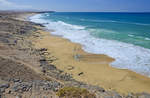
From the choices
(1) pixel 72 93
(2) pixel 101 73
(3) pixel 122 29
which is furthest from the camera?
(3) pixel 122 29

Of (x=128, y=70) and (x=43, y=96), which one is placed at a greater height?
(x=43, y=96)

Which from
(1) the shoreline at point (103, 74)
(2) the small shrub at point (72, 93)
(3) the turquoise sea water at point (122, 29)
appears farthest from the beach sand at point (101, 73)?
(3) the turquoise sea water at point (122, 29)

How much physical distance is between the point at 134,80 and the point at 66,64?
5.69 meters

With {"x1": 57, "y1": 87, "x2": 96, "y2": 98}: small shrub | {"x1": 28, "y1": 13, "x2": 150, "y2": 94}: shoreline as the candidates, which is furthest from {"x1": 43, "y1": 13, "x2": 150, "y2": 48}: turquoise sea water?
{"x1": 57, "y1": 87, "x2": 96, "y2": 98}: small shrub

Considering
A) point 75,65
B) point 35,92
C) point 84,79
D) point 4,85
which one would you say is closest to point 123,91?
point 84,79

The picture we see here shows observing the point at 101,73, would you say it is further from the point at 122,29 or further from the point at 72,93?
the point at 122,29

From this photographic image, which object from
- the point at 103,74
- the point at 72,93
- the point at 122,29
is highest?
the point at 122,29

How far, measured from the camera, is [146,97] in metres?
6.38

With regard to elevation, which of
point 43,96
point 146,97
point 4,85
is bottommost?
point 146,97

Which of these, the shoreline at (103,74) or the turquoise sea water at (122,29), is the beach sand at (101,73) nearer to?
the shoreline at (103,74)

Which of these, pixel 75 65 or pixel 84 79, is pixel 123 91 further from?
pixel 75 65

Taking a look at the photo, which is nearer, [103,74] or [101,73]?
[103,74]

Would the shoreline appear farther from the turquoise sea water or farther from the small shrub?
the turquoise sea water

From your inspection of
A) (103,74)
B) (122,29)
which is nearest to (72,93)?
(103,74)
